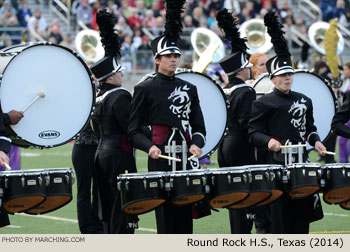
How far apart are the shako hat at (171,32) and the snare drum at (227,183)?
0.97 m

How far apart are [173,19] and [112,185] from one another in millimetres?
1556

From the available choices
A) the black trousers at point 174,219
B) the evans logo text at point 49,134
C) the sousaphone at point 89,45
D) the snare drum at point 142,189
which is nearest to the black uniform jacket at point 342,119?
the black trousers at point 174,219

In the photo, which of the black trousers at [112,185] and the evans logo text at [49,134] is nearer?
the evans logo text at [49,134]

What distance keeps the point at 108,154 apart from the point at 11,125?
1.18m

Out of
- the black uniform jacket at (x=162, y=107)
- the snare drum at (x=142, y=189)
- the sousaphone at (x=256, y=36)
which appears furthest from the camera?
the sousaphone at (x=256, y=36)

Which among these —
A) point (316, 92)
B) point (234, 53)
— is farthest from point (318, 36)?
point (234, 53)

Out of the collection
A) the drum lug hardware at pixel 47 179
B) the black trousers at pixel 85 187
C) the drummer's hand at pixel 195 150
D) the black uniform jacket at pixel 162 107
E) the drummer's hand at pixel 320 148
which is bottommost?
the black trousers at pixel 85 187

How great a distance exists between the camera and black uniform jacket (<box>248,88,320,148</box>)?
7.68 m

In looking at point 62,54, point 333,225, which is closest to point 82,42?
point 333,225

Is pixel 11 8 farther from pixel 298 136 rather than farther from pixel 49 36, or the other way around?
pixel 298 136

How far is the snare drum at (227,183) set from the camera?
22.6 ft

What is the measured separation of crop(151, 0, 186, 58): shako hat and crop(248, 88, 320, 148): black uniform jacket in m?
0.95

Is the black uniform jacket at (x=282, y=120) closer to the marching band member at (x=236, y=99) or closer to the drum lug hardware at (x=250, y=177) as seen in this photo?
the drum lug hardware at (x=250, y=177)

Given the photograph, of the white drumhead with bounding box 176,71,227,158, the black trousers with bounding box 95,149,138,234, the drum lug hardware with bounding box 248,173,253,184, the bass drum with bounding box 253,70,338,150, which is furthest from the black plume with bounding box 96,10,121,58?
the drum lug hardware with bounding box 248,173,253,184
